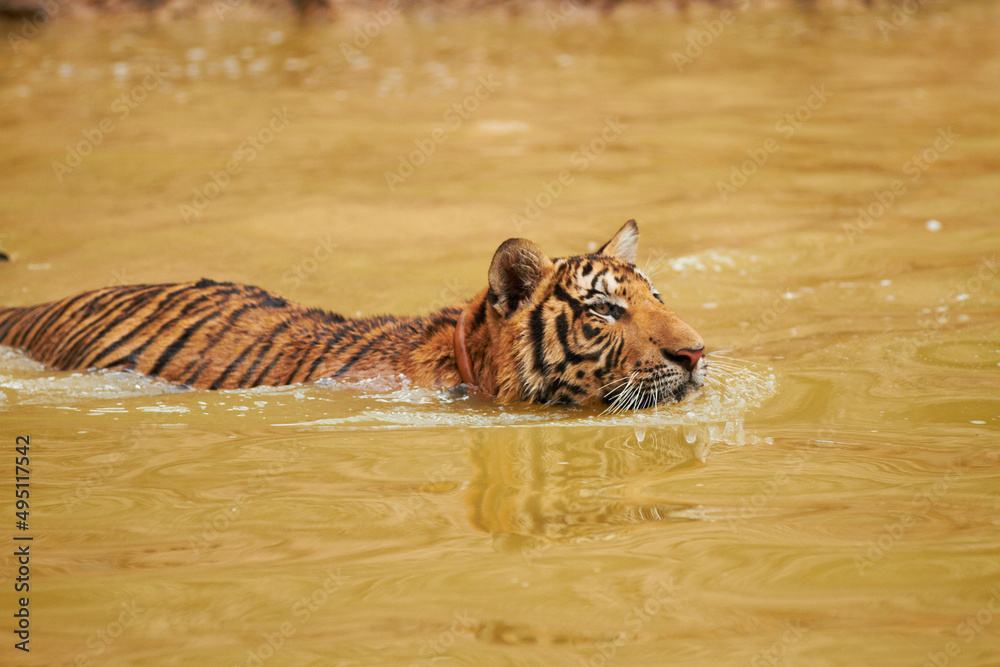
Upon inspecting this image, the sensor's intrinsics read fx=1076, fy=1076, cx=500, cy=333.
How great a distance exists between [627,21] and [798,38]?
298 cm

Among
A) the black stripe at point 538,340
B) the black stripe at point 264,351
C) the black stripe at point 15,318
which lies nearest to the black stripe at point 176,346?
the black stripe at point 264,351

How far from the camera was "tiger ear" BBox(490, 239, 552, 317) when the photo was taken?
12.5 ft

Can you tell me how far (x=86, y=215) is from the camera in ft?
24.4

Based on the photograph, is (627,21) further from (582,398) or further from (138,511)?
(138,511)

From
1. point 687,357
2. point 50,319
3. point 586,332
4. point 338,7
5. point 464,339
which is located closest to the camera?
point 687,357

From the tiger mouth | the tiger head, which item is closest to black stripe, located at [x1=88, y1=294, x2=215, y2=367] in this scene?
the tiger head

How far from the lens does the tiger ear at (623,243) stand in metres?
4.18

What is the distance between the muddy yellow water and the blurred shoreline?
17.7 feet

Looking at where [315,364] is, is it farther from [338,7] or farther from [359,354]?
[338,7]

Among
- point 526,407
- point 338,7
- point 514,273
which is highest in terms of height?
point 338,7

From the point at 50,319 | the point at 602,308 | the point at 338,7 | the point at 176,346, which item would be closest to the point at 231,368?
the point at 176,346

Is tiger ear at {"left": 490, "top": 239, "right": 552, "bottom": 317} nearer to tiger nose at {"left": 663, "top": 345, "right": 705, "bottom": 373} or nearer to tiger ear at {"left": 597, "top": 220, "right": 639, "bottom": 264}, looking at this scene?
tiger ear at {"left": 597, "top": 220, "right": 639, "bottom": 264}

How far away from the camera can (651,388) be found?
12.2ft

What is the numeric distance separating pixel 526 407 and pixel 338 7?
13.9 metres
